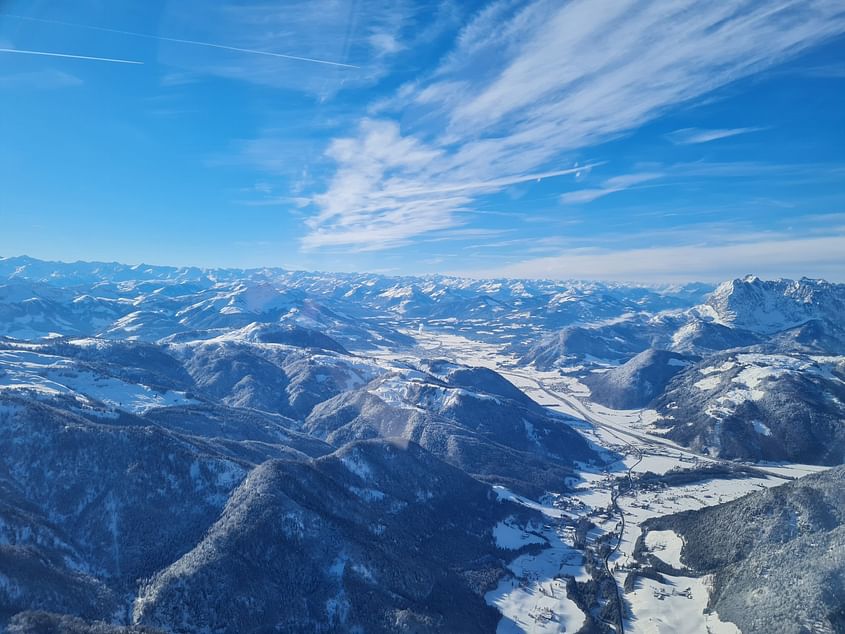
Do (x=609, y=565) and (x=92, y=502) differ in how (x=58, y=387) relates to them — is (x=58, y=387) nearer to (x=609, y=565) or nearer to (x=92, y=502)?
(x=92, y=502)

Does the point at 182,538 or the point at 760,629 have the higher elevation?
the point at 182,538

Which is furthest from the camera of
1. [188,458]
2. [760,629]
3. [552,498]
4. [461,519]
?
[552,498]

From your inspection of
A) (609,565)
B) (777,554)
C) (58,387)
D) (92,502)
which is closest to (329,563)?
(92,502)

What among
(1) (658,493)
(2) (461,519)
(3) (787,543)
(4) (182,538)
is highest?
(4) (182,538)

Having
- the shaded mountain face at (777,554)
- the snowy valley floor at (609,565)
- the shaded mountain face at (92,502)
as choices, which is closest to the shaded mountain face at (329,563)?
the snowy valley floor at (609,565)

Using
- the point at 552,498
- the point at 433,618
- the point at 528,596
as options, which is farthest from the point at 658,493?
the point at 433,618

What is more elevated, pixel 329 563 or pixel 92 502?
pixel 92 502

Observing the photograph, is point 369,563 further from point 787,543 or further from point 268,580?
point 787,543
